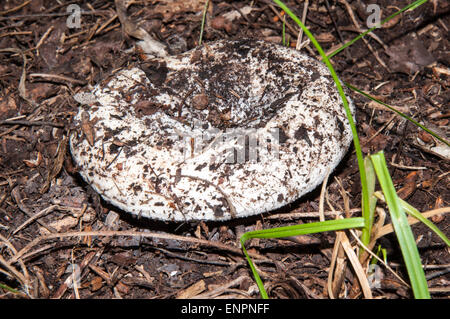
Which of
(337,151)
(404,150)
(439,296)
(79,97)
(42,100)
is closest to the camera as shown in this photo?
(439,296)

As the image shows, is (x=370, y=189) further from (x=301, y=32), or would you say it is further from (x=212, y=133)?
(x=301, y=32)

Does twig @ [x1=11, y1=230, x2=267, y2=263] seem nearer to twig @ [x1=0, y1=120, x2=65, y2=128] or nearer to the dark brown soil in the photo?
the dark brown soil

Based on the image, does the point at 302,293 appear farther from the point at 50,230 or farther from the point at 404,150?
the point at 50,230

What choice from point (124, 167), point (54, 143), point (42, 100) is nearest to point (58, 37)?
point (42, 100)

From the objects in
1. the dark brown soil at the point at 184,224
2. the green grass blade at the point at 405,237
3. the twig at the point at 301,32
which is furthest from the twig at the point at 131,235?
the twig at the point at 301,32

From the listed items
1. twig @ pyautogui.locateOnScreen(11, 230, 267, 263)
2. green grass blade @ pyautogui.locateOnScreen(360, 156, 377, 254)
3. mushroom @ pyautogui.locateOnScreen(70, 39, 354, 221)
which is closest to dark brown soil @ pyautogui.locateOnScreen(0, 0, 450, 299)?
twig @ pyautogui.locateOnScreen(11, 230, 267, 263)
